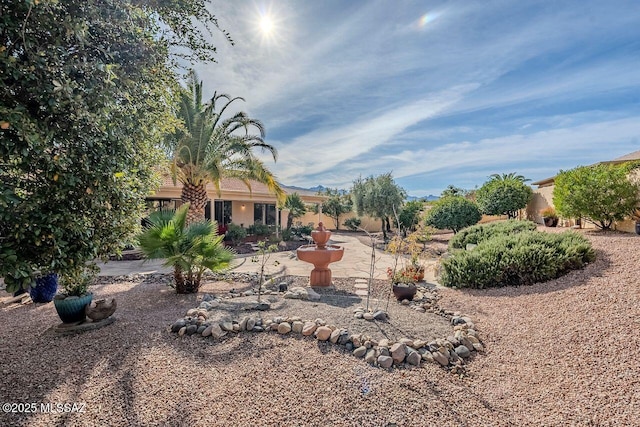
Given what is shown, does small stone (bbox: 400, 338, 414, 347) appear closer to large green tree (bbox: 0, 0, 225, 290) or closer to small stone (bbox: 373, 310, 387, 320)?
small stone (bbox: 373, 310, 387, 320)

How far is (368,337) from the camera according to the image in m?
3.74

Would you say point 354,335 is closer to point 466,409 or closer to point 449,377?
point 449,377

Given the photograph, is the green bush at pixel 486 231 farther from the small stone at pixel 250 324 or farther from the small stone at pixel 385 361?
the small stone at pixel 250 324

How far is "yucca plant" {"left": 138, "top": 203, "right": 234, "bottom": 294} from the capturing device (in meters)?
5.94

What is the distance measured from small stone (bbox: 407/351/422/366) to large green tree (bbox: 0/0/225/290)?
3322 mm

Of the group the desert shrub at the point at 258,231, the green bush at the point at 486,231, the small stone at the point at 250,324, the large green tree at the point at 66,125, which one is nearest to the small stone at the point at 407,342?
the small stone at the point at 250,324

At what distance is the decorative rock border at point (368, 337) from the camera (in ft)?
11.2

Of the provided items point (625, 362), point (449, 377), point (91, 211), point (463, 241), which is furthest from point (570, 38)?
point (91, 211)

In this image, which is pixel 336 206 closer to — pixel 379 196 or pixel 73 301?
pixel 379 196

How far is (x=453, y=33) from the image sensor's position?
7.22 metres

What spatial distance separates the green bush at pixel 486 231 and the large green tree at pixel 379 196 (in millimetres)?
6356

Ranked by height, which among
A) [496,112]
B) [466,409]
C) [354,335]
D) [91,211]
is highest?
[496,112]

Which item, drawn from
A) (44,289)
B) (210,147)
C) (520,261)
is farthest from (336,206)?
(44,289)

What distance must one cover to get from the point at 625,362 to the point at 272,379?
366 cm
